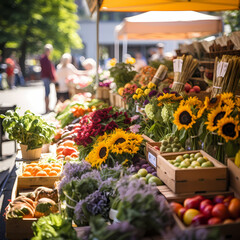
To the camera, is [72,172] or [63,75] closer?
[72,172]

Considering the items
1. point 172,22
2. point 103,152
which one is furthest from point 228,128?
point 172,22

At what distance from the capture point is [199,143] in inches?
123

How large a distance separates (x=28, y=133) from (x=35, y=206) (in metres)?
1.55

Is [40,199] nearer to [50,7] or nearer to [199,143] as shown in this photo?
[199,143]

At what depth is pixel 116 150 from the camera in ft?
10.8

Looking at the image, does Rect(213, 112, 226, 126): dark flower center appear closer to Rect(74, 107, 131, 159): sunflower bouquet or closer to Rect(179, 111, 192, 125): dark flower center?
Rect(179, 111, 192, 125): dark flower center

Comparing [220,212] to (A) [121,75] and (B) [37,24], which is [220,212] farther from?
(B) [37,24]

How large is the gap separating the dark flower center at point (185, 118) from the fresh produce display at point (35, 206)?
1.36 meters

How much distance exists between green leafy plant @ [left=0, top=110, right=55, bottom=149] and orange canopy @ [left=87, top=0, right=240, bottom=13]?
6.79 ft

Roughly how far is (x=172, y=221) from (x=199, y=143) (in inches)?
43.9

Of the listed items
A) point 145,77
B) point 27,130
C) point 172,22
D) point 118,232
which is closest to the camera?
point 118,232

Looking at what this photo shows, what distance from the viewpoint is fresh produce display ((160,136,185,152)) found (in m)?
3.14

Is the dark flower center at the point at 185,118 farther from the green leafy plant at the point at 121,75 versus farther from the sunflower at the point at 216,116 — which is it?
the green leafy plant at the point at 121,75

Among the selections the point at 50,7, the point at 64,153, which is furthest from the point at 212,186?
the point at 50,7
